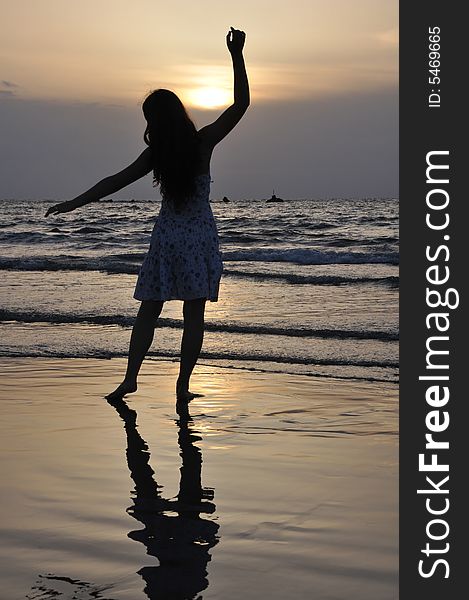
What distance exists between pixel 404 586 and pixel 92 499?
1256mm

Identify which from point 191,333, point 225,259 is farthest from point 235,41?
point 225,259

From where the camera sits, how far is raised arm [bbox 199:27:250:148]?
5.27m

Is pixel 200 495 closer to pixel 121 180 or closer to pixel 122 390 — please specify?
pixel 122 390

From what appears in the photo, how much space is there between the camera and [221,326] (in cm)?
916

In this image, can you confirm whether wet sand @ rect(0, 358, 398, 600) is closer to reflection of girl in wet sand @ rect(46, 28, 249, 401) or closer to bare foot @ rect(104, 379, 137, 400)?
bare foot @ rect(104, 379, 137, 400)

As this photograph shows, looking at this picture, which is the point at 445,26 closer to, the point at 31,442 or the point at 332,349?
the point at 332,349

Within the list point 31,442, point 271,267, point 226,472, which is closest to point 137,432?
point 31,442

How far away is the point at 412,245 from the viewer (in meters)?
5.08

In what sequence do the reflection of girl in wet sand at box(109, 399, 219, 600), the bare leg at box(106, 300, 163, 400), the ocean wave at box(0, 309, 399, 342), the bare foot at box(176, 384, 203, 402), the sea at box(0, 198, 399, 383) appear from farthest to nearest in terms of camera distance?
the ocean wave at box(0, 309, 399, 342) → the sea at box(0, 198, 399, 383) → the bare leg at box(106, 300, 163, 400) → the bare foot at box(176, 384, 203, 402) → the reflection of girl in wet sand at box(109, 399, 219, 600)

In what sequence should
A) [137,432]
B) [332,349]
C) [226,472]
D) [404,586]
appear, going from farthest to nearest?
[332,349], [137,432], [226,472], [404,586]

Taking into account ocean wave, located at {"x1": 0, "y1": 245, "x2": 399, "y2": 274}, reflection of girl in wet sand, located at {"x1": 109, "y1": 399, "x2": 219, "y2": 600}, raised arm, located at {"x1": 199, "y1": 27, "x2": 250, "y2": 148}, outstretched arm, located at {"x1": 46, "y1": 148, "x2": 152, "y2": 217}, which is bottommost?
reflection of girl in wet sand, located at {"x1": 109, "y1": 399, "x2": 219, "y2": 600}

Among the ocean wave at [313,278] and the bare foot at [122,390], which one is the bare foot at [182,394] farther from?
the ocean wave at [313,278]

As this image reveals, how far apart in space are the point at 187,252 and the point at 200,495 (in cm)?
222

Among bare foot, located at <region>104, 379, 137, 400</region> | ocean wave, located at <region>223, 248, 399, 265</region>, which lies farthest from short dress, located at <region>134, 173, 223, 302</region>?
ocean wave, located at <region>223, 248, 399, 265</region>
